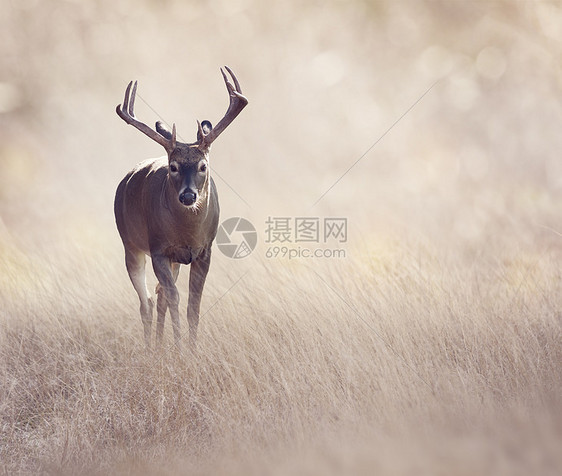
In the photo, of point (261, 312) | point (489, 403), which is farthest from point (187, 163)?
point (489, 403)

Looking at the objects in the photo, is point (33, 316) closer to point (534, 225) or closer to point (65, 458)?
point (65, 458)

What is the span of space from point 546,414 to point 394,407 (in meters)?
1.29

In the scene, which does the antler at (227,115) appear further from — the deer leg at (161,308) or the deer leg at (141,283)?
the deer leg at (141,283)

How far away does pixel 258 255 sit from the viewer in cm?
634

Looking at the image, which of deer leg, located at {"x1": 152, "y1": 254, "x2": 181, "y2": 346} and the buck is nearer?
the buck

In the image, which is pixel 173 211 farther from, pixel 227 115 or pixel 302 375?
pixel 302 375

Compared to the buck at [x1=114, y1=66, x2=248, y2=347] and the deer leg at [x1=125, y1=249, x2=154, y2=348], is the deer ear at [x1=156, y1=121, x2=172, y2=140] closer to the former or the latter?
the buck at [x1=114, y1=66, x2=248, y2=347]
